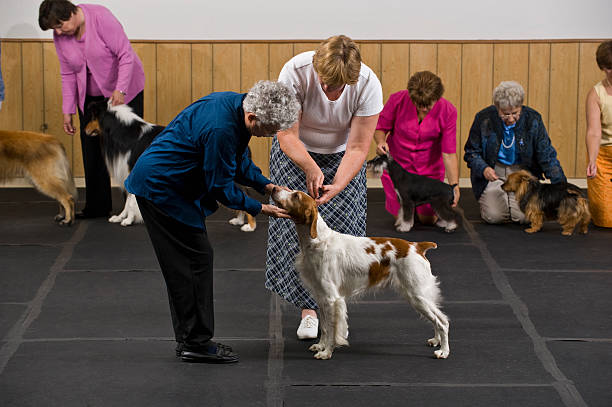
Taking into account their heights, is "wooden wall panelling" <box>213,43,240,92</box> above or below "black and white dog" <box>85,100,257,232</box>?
above

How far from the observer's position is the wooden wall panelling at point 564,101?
7.09 m

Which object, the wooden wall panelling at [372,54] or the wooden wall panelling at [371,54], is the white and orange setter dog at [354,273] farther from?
the wooden wall panelling at [372,54]

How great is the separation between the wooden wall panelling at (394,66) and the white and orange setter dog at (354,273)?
4.08m

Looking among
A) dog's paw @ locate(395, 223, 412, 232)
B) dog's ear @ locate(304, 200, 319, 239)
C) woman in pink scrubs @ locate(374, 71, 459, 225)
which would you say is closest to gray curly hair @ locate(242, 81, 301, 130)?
dog's ear @ locate(304, 200, 319, 239)

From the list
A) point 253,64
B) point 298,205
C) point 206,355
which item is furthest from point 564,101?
point 206,355

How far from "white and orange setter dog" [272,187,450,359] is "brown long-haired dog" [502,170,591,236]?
2.47 metres

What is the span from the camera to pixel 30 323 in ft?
11.8

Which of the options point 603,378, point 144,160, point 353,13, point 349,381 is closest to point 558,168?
point 353,13

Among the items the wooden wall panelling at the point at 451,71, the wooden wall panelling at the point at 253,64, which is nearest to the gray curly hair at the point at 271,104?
the wooden wall panelling at the point at 253,64

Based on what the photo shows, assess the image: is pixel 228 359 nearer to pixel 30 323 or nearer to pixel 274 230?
pixel 274 230

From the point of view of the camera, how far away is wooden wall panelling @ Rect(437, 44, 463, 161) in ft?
23.2

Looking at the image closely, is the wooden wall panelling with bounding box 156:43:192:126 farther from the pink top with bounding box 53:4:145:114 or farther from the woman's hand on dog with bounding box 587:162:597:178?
the woman's hand on dog with bounding box 587:162:597:178

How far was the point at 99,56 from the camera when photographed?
5.67 metres

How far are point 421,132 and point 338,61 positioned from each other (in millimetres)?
2781
